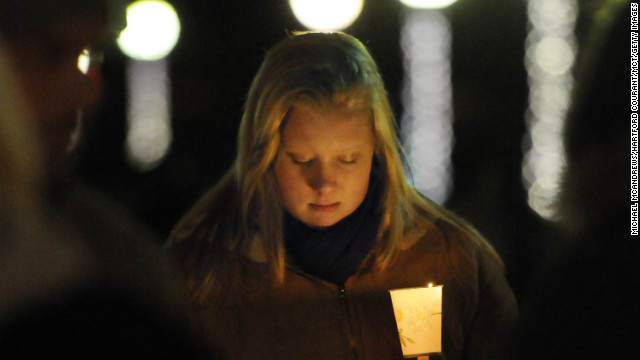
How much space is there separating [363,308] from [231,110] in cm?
285

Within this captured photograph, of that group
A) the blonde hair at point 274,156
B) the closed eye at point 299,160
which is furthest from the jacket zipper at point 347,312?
the closed eye at point 299,160

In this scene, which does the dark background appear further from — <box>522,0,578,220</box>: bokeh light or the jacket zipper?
the jacket zipper

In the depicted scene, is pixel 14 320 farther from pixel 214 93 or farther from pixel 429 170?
pixel 429 170

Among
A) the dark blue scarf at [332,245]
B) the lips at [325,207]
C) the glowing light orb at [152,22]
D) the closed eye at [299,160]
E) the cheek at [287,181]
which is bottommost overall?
the dark blue scarf at [332,245]

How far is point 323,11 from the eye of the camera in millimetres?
4172

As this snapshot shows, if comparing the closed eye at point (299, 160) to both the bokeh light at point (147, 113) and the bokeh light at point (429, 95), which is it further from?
the bokeh light at point (429, 95)

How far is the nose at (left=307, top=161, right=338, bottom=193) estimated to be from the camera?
3012 millimetres

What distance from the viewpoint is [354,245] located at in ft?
10.4

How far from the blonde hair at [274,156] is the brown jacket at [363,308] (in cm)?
7

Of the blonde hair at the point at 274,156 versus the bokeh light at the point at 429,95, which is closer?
the blonde hair at the point at 274,156

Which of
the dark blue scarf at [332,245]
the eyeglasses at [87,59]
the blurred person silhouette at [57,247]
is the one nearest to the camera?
the blurred person silhouette at [57,247]

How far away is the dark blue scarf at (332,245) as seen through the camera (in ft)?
10.3

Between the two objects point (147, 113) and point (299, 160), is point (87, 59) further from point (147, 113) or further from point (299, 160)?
point (147, 113)

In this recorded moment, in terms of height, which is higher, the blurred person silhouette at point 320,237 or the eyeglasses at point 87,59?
the eyeglasses at point 87,59
